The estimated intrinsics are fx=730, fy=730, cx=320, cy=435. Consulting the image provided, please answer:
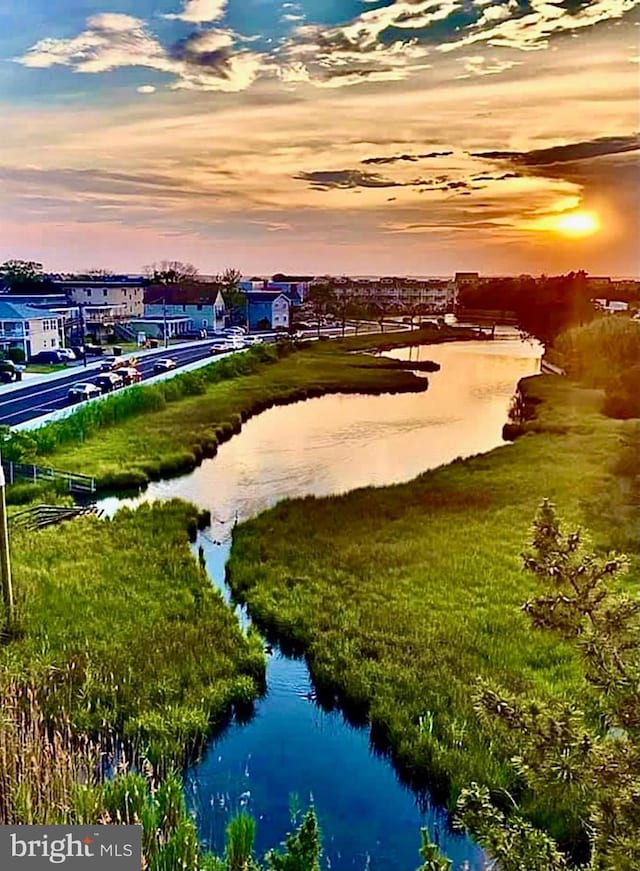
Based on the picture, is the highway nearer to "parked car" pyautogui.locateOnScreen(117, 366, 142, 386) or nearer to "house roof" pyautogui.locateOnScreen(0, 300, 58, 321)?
"parked car" pyautogui.locateOnScreen(117, 366, 142, 386)

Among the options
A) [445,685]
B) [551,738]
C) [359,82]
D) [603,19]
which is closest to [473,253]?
[359,82]

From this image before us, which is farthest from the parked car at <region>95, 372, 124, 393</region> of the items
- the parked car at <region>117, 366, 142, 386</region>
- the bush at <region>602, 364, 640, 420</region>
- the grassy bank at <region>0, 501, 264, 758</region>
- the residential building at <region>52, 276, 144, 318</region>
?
the bush at <region>602, 364, 640, 420</region>

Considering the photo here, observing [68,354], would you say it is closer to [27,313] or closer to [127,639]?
[27,313]

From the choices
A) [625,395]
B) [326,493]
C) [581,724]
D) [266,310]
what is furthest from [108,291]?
[581,724]

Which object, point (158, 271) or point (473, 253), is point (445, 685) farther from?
point (158, 271)

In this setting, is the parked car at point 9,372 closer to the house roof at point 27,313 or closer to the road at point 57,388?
the road at point 57,388
